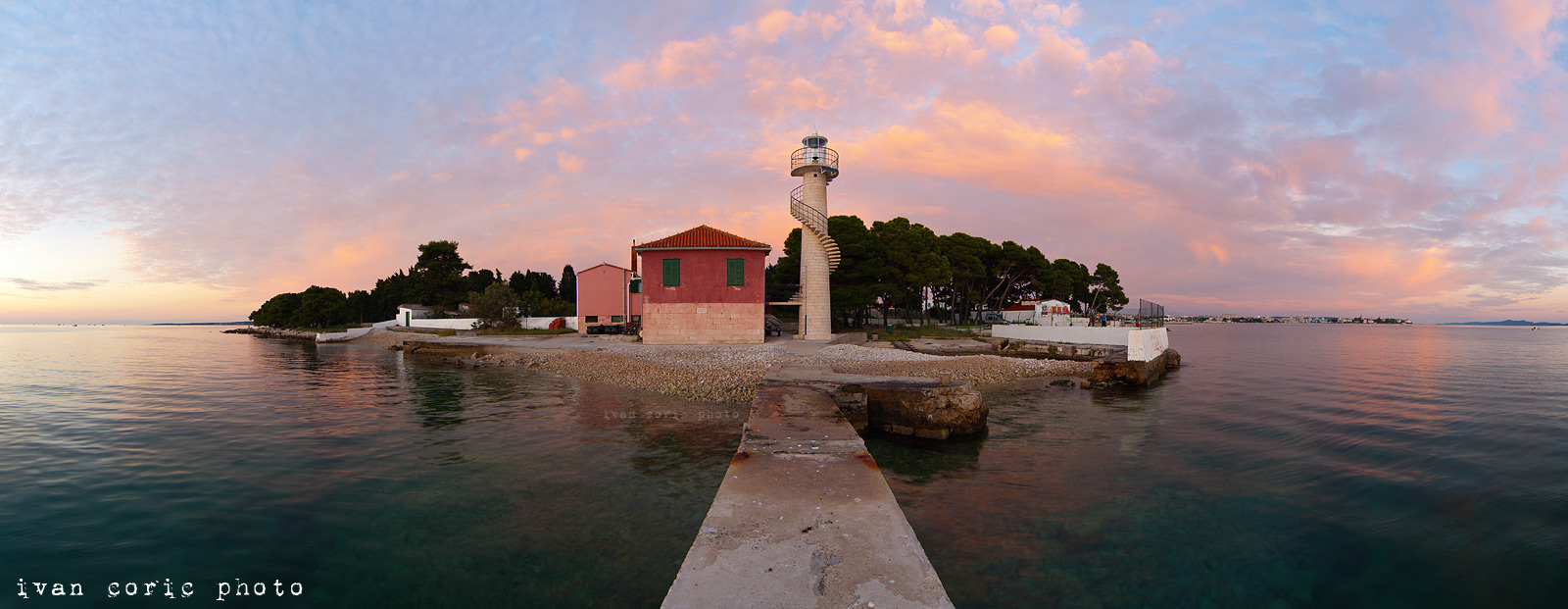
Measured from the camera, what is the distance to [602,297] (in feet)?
133

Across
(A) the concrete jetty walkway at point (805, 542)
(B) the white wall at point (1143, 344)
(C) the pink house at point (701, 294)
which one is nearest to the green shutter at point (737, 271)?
(C) the pink house at point (701, 294)

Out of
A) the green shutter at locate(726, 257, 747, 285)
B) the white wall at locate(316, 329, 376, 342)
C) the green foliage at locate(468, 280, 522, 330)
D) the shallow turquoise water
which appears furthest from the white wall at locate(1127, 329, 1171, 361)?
the white wall at locate(316, 329, 376, 342)

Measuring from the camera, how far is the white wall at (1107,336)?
2147 centimetres

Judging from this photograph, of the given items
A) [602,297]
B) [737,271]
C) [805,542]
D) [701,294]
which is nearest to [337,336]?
[602,297]

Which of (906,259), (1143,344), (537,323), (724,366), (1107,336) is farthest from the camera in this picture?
(537,323)

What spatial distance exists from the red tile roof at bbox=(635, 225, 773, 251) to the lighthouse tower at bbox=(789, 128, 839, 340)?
3086 mm

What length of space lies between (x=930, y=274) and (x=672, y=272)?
20.5 meters

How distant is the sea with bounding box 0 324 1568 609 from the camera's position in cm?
504

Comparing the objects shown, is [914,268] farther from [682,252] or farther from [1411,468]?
[1411,468]

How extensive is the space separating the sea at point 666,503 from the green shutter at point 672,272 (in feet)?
44.3

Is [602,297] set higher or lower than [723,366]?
higher

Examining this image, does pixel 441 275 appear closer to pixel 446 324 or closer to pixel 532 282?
pixel 532 282

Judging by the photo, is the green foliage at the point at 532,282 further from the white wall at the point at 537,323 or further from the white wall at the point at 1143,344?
the white wall at the point at 1143,344

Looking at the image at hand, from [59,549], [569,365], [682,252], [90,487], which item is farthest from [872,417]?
[682,252]
